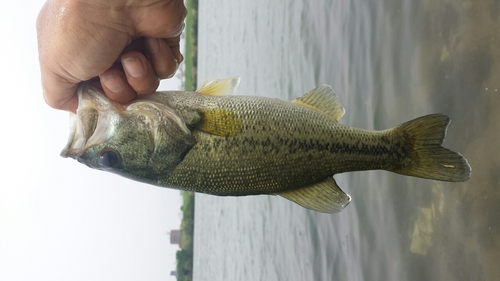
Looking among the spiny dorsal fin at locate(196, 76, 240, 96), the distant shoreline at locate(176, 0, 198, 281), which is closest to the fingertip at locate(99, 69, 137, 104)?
the spiny dorsal fin at locate(196, 76, 240, 96)

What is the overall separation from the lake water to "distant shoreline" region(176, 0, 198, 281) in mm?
19123

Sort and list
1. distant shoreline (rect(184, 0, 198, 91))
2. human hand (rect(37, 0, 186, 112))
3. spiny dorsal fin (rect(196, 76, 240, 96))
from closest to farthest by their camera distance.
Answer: human hand (rect(37, 0, 186, 112))
spiny dorsal fin (rect(196, 76, 240, 96))
distant shoreline (rect(184, 0, 198, 91))

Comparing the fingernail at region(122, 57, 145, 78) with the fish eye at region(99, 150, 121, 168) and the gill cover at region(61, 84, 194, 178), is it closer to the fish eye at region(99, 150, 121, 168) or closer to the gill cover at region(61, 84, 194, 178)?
the gill cover at region(61, 84, 194, 178)

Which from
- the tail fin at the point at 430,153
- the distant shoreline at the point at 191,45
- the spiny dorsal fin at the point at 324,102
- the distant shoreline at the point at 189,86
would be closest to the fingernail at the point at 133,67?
the spiny dorsal fin at the point at 324,102

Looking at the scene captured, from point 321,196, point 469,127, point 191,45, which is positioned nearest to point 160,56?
point 321,196

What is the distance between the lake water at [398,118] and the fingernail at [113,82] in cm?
→ 370

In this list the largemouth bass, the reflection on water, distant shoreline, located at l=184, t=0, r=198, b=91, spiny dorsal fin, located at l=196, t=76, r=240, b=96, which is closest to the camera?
the largemouth bass

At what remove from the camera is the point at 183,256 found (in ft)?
129

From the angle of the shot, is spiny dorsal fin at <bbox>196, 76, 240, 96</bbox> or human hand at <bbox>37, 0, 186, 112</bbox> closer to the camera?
human hand at <bbox>37, 0, 186, 112</bbox>

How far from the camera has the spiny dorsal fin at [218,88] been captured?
335 cm

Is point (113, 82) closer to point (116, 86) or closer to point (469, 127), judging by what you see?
point (116, 86)

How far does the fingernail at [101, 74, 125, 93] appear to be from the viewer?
2.85 m

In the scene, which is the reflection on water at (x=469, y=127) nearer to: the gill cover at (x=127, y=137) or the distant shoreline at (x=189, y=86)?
the gill cover at (x=127, y=137)

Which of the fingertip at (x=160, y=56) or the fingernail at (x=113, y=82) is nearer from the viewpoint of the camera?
the fingernail at (x=113, y=82)
